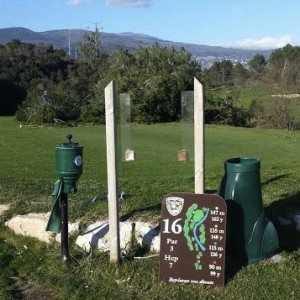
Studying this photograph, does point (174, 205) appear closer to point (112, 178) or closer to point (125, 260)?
point (112, 178)

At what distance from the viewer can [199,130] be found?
5621mm

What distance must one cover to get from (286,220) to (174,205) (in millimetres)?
2106

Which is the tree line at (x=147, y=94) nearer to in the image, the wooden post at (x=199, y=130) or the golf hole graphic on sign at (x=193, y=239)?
the wooden post at (x=199, y=130)

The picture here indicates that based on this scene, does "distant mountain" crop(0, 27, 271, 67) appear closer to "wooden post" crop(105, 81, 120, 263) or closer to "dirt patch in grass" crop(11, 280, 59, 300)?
"wooden post" crop(105, 81, 120, 263)

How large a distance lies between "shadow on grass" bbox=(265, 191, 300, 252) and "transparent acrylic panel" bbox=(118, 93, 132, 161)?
1974 millimetres

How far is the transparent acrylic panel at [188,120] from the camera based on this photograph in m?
5.82

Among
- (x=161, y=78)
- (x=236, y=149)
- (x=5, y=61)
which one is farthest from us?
(x=5, y=61)

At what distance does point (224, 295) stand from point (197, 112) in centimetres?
172

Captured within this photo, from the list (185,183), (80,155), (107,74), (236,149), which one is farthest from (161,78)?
(80,155)

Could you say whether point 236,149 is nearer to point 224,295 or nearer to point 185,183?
point 185,183

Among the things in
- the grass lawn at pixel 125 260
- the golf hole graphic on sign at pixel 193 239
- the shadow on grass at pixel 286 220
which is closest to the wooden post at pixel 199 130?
the golf hole graphic on sign at pixel 193 239

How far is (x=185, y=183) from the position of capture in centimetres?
1064

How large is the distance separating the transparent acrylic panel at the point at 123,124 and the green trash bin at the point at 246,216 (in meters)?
1.08

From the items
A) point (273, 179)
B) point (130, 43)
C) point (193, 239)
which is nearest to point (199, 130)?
point (193, 239)
